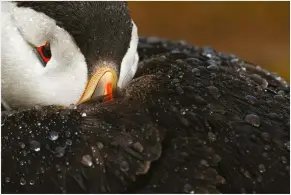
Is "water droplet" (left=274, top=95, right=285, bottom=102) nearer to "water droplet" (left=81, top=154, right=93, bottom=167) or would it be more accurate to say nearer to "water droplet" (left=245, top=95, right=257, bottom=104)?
"water droplet" (left=245, top=95, right=257, bottom=104)

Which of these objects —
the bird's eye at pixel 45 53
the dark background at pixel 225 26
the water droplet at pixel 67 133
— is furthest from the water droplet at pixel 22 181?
the dark background at pixel 225 26

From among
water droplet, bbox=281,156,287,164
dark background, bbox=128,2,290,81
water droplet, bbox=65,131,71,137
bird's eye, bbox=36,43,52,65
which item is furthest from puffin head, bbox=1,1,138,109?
dark background, bbox=128,2,290,81

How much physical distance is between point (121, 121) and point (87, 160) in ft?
0.30

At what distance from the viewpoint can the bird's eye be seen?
42.6 inches

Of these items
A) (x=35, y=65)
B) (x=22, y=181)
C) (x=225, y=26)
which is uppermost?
(x=35, y=65)

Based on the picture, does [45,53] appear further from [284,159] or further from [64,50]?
[284,159]

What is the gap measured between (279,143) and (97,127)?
1.08ft

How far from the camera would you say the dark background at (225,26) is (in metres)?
3.24

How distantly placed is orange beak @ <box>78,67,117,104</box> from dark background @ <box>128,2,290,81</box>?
217cm

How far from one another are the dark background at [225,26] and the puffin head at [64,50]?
6.99 ft

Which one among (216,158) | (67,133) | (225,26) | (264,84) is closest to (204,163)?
(216,158)

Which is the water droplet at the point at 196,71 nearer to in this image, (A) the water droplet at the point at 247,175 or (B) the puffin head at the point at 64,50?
(B) the puffin head at the point at 64,50

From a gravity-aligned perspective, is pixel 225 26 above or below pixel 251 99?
below

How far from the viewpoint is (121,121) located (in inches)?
38.5
